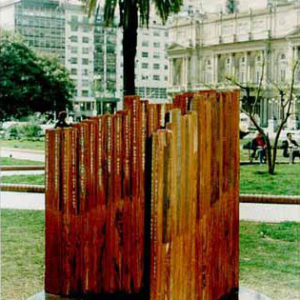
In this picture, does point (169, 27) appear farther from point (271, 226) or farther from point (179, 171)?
point (179, 171)

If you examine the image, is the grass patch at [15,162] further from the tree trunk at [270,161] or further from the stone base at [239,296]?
the stone base at [239,296]

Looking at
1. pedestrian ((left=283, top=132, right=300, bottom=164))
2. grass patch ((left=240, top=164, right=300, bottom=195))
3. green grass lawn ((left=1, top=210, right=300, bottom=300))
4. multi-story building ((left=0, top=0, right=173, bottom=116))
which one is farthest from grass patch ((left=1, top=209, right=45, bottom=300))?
pedestrian ((left=283, top=132, right=300, bottom=164))

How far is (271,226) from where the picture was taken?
13.2ft

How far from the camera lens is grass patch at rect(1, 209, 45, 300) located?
2951 mm

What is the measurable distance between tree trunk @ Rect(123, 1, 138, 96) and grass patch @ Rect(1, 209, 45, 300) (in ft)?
3.53

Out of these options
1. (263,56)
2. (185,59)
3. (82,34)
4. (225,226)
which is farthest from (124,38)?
(225,226)

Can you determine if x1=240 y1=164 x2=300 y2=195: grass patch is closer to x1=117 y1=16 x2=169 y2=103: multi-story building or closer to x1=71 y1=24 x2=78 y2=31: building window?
x1=117 y1=16 x2=169 y2=103: multi-story building

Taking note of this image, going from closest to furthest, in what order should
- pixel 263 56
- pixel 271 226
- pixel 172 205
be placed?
pixel 172 205, pixel 271 226, pixel 263 56

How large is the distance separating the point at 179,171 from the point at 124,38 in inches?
96.2

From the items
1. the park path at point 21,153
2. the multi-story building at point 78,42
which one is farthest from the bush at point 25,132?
the multi-story building at point 78,42

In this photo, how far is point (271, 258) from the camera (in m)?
3.44

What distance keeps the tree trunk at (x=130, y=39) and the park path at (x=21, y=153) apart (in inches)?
30.5

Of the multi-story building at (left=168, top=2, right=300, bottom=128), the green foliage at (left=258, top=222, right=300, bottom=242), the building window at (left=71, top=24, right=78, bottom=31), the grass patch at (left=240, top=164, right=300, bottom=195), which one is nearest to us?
the green foliage at (left=258, top=222, right=300, bottom=242)

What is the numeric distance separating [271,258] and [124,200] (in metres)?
1.66
